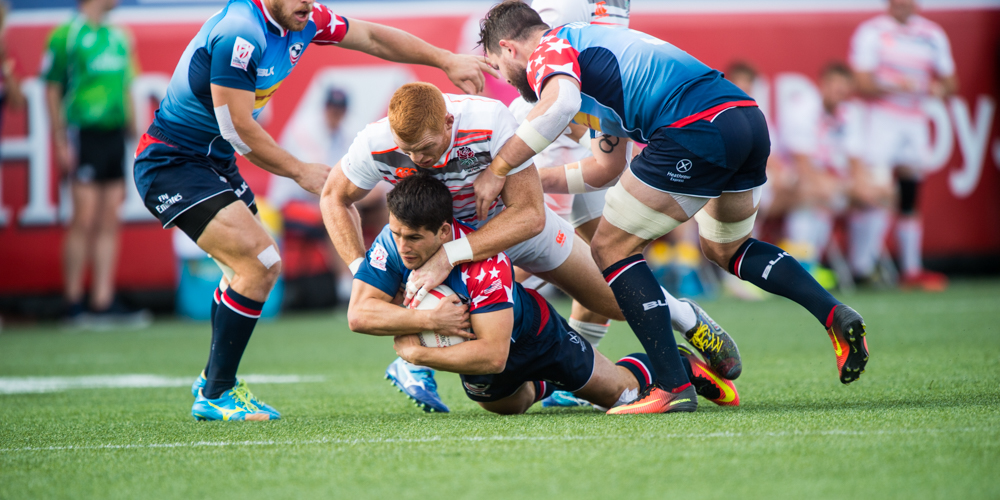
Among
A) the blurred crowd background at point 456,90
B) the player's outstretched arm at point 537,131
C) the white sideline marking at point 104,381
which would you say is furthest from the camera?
the blurred crowd background at point 456,90

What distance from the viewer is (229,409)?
4.13 m

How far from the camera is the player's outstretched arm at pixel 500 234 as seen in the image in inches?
147

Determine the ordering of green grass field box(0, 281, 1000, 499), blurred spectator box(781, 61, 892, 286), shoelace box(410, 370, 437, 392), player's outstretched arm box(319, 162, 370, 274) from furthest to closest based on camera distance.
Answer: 1. blurred spectator box(781, 61, 892, 286)
2. shoelace box(410, 370, 437, 392)
3. player's outstretched arm box(319, 162, 370, 274)
4. green grass field box(0, 281, 1000, 499)

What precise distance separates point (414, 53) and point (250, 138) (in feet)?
3.68

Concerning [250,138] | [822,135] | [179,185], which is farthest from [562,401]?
[822,135]

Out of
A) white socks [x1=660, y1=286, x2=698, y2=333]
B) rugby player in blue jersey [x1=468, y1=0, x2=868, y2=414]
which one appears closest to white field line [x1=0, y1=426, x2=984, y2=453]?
rugby player in blue jersey [x1=468, y1=0, x2=868, y2=414]

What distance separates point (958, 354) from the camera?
5430 mm

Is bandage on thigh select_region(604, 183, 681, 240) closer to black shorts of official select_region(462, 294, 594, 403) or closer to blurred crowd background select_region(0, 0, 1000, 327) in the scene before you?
black shorts of official select_region(462, 294, 594, 403)

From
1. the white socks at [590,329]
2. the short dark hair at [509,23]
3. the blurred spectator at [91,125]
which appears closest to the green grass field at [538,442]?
the white socks at [590,329]

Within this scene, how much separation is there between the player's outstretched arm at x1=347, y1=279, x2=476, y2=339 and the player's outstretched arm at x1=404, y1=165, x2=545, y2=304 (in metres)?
0.09

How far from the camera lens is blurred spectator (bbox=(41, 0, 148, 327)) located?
939cm

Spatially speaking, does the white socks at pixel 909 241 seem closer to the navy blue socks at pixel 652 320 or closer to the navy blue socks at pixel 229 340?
the navy blue socks at pixel 652 320

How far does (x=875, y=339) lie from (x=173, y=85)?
474cm

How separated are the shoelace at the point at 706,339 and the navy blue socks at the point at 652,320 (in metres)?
0.36
